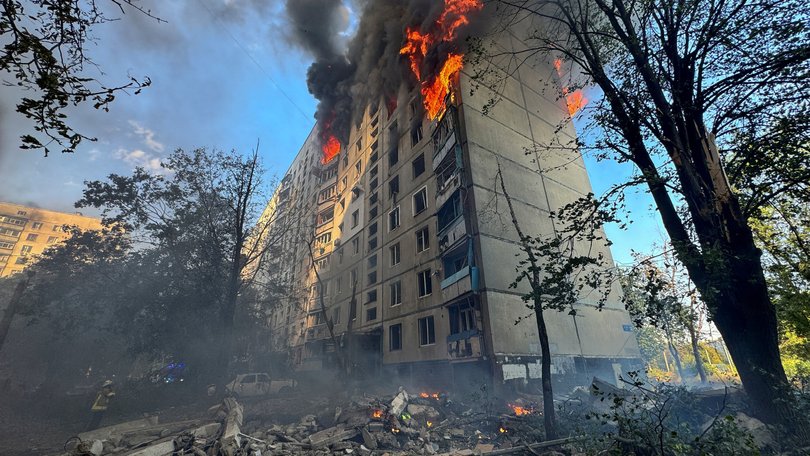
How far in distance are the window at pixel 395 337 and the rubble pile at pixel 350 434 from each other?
9595 millimetres

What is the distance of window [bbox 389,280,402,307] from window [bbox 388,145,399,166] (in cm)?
1180

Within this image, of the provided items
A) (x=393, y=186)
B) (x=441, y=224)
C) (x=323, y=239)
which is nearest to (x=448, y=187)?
(x=441, y=224)

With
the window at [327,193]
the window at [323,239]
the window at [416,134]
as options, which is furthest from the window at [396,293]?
the window at [327,193]

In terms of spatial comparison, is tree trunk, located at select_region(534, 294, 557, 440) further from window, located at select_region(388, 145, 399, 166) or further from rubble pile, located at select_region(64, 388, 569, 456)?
window, located at select_region(388, 145, 399, 166)

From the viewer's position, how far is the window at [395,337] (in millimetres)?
22766

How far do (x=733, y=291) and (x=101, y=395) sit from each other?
60.1 feet

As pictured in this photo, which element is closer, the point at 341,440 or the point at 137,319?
the point at 341,440

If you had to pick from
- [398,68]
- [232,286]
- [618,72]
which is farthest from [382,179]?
[618,72]

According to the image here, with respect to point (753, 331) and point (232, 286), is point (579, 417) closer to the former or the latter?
point (753, 331)

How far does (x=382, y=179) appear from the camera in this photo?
31.3 metres

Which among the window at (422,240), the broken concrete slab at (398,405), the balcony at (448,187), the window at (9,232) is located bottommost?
the broken concrete slab at (398,405)

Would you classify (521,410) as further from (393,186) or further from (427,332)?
(393,186)

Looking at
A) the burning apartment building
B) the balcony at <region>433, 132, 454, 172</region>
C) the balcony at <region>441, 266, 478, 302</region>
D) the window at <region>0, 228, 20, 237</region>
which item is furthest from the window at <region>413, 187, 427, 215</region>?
the window at <region>0, 228, 20, 237</region>

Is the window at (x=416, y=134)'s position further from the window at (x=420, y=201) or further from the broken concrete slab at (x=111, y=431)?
the broken concrete slab at (x=111, y=431)
